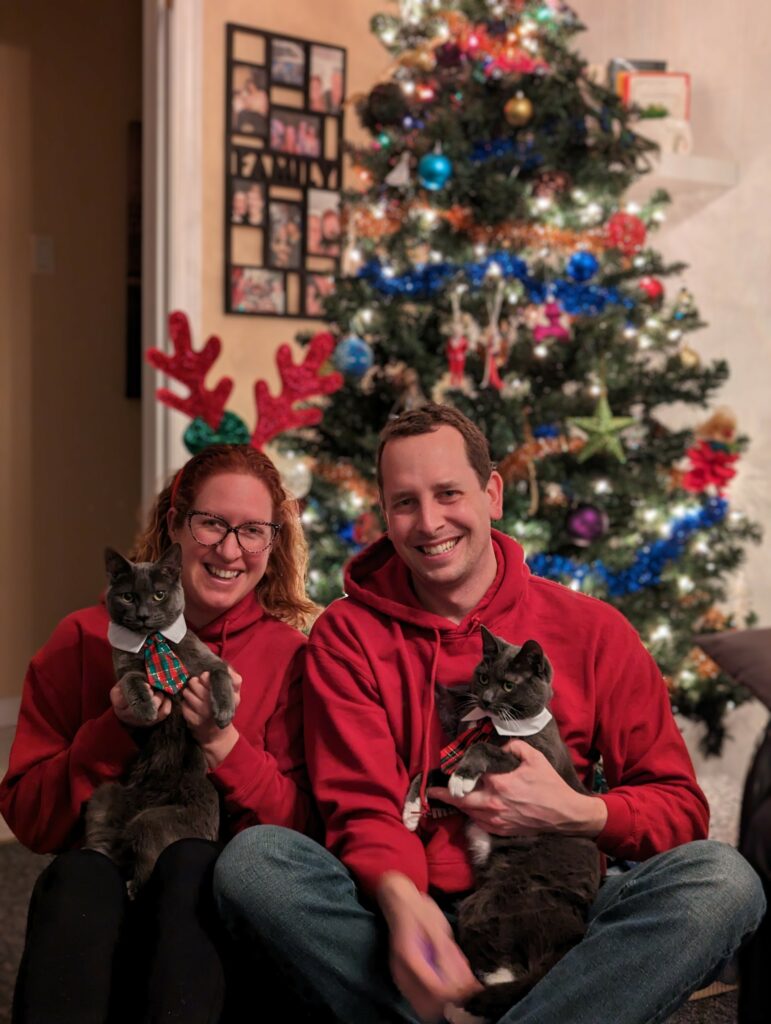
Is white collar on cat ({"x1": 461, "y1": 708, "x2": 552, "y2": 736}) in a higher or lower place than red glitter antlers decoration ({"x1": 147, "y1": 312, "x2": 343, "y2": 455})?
lower

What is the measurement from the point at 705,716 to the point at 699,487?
724mm

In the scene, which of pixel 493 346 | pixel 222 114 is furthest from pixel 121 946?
pixel 222 114

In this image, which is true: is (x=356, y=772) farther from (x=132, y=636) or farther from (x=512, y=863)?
(x=132, y=636)

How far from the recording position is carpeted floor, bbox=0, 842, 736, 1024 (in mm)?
2062

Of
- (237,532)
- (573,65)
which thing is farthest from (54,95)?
(237,532)

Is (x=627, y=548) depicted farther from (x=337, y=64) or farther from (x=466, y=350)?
(x=337, y=64)

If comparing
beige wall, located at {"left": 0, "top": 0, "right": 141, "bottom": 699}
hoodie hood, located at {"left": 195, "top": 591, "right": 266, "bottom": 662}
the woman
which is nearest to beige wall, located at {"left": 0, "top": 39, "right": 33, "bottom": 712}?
beige wall, located at {"left": 0, "top": 0, "right": 141, "bottom": 699}

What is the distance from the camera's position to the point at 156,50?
3.69 m

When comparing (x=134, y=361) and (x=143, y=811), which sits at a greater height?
(x=134, y=361)

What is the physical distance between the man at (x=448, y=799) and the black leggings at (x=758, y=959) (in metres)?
0.34

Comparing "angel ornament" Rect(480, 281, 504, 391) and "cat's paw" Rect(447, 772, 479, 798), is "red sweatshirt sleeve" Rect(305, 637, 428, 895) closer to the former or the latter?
"cat's paw" Rect(447, 772, 479, 798)

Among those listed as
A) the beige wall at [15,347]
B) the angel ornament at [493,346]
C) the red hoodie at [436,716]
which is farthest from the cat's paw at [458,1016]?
the beige wall at [15,347]

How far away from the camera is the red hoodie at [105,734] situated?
1482 mm

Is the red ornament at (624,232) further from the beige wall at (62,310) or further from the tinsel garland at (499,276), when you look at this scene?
the beige wall at (62,310)
